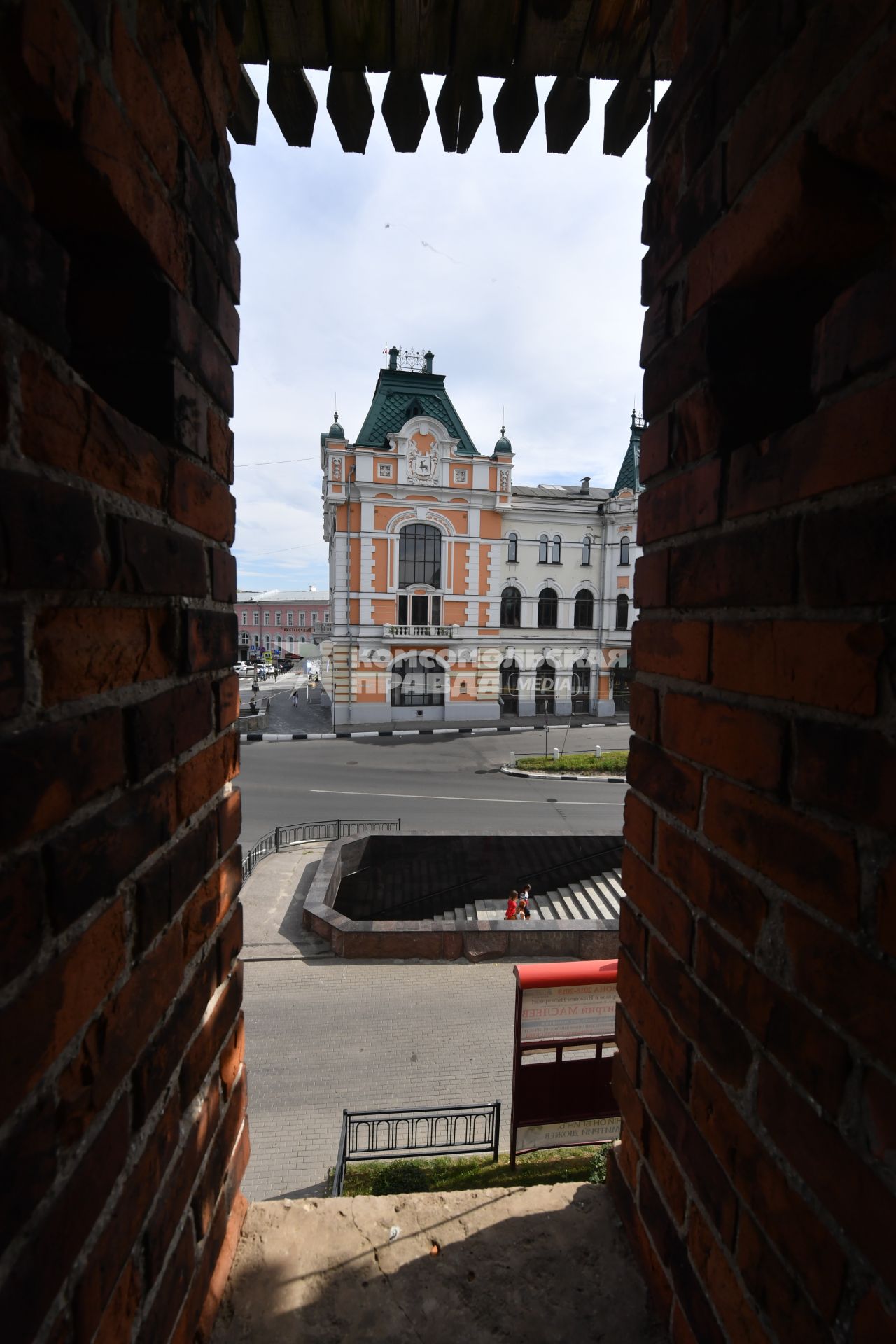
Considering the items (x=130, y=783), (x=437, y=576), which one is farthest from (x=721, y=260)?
(x=437, y=576)

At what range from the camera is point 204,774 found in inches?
46.7

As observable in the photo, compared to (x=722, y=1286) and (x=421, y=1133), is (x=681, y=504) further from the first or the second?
(x=421, y=1133)

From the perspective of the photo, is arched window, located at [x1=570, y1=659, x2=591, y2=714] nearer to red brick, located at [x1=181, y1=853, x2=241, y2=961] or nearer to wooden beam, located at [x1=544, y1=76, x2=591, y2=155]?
wooden beam, located at [x1=544, y1=76, x2=591, y2=155]

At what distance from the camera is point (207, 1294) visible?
3.80ft

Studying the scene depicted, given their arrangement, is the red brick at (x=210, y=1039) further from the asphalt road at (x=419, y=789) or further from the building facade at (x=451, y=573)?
the building facade at (x=451, y=573)

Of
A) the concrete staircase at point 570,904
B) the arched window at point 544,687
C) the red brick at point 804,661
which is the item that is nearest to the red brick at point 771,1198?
the red brick at point 804,661

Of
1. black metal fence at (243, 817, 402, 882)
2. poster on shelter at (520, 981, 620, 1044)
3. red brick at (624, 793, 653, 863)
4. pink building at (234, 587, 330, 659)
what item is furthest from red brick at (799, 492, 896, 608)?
pink building at (234, 587, 330, 659)

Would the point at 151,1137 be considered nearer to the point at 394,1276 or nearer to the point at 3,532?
the point at 394,1276

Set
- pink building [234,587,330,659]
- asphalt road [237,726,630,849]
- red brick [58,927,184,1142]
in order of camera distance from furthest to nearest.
→ 1. pink building [234,587,330,659]
2. asphalt road [237,726,630,849]
3. red brick [58,927,184,1142]

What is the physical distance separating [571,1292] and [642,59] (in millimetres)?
2934

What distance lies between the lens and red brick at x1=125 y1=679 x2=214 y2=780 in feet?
2.85

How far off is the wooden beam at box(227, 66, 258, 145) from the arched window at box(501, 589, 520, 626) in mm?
21914

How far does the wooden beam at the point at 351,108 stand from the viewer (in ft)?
5.60

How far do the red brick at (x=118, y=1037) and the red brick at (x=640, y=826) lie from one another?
2.92 ft
